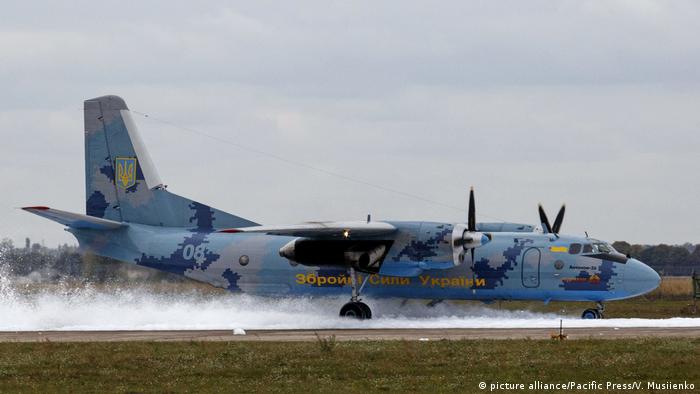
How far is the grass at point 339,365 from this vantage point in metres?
22.2

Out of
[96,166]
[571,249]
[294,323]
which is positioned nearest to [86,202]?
[96,166]

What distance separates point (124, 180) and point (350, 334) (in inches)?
498

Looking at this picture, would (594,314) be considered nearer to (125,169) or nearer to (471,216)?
(471,216)

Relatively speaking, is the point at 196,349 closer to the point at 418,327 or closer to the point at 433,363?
the point at 433,363

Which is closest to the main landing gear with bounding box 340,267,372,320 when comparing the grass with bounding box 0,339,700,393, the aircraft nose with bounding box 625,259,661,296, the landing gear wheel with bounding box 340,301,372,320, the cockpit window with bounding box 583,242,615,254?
the landing gear wheel with bounding box 340,301,372,320

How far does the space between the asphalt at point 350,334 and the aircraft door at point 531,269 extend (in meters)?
3.62

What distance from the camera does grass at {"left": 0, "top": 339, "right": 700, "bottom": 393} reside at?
22.2 metres

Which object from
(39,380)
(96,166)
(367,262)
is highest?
(96,166)

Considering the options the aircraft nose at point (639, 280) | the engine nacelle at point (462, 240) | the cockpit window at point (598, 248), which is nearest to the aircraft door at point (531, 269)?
the cockpit window at point (598, 248)

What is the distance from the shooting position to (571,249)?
123 feet

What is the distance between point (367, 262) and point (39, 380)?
15279 millimetres

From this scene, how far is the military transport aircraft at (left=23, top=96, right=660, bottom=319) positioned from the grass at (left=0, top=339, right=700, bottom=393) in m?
7.54

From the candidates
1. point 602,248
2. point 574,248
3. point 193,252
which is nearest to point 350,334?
point 574,248

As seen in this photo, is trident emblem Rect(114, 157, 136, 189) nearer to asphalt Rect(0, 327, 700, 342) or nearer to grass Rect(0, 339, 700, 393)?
asphalt Rect(0, 327, 700, 342)
